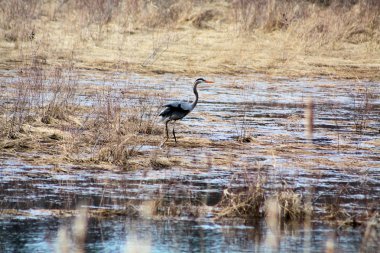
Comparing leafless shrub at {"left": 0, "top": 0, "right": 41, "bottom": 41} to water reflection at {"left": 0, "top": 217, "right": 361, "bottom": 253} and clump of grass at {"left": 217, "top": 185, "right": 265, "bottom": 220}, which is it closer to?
clump of grass at {"left": 217, "top": 185, "right": 265, "bottom": 220}

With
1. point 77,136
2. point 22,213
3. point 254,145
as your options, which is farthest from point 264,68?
point 22,213

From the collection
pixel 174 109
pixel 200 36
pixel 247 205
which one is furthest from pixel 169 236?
pixel 200 36

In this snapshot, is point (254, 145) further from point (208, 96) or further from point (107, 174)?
point (208, 96)

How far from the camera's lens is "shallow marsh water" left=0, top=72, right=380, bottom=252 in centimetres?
796

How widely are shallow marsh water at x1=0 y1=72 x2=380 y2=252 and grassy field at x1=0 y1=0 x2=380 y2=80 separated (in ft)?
13.4

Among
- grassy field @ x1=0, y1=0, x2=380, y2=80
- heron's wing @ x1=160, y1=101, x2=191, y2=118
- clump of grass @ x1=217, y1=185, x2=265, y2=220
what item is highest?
grassy field @ x1=0, y1=0, x2=380, y2=80

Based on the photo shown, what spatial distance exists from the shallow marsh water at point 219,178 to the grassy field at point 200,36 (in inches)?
161

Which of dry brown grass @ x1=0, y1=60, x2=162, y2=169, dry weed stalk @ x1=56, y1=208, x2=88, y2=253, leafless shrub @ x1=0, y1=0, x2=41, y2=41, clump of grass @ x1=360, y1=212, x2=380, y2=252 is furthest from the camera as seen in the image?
leafless shrub @ x1=0, y1=0, x2=41, y2=41

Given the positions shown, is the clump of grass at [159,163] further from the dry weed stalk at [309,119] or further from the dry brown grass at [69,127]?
the dry weed stalk at [309,119]

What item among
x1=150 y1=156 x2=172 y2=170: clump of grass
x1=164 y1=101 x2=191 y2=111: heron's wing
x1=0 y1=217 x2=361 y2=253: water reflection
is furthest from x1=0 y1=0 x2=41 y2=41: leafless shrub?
x1=0 y1=217 x2=361 y2=253: water reflection

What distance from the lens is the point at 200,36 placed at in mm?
24562

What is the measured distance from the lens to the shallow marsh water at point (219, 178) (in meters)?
7.96

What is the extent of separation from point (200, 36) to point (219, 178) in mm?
14330

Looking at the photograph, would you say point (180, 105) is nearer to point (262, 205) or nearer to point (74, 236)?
point (262, 205)
